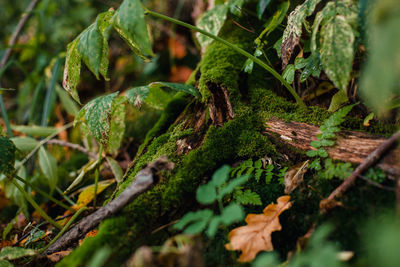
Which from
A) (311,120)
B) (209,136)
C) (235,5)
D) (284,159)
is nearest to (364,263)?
(284,159)

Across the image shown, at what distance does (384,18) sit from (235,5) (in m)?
1.28

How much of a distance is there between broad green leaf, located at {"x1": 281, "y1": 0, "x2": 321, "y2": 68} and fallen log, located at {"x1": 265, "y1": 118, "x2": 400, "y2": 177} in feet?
1.04

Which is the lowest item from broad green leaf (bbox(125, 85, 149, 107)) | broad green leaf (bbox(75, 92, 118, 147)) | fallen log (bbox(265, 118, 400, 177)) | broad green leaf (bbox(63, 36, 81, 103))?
fallen log (bbox(265, 118, 400, 177))

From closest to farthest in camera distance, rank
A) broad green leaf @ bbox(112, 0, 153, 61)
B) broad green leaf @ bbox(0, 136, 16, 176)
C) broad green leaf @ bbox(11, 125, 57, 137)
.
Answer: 1. broad green leaf @ bbox(112, 0, 153, 61)
2. broad green leaf @ bbox(0, 136, 16, 176)
3. broad green leaf @ bbox(11, 125, 57, 137)

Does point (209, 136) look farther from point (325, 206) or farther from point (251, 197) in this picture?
point (325, 206)

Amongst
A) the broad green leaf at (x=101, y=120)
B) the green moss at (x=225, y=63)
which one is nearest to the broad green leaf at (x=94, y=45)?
the broad green leaf at (x=101, y=120)

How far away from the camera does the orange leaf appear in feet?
3.01

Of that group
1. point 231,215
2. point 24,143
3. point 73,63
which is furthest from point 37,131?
point 231,215

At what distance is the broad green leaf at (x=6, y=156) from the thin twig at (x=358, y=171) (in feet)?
4.49

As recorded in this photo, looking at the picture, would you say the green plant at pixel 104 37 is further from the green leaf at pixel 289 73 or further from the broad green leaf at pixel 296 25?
the broad green leaf at pixel 296 25

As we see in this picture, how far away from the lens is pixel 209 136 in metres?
1.30

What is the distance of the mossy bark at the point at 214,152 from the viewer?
960mm

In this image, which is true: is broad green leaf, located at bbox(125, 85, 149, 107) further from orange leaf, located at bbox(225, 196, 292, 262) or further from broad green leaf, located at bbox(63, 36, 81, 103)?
orange leaf, located at bbox(225, 196, 292, 262)

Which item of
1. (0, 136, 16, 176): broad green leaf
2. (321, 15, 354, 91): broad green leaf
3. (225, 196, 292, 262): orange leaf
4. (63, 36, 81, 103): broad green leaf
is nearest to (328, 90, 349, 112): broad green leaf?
(321, 15, 354, 91): broad green leaf
